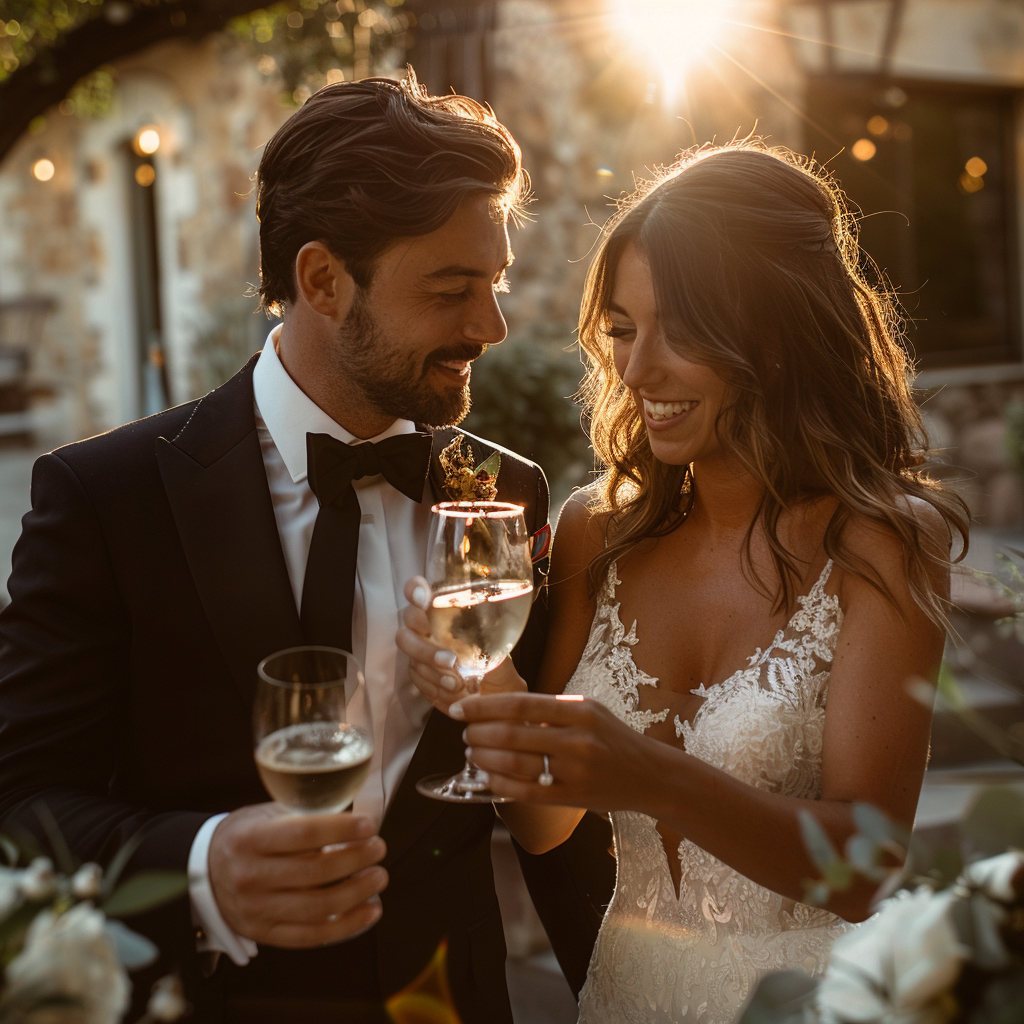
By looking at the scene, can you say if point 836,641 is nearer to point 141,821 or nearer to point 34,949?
point 141,821

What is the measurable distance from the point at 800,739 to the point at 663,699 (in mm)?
301

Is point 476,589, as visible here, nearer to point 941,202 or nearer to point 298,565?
point 298,565

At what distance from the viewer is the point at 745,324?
7.26 feet

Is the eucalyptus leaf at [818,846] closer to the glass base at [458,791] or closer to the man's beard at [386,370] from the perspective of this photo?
the glass base at [458,791]

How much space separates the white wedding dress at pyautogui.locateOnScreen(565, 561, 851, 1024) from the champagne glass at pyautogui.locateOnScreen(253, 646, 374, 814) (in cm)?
98

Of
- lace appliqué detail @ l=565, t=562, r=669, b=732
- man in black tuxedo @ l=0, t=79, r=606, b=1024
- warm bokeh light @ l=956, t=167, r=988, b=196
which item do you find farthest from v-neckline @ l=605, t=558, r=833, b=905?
warm bokeh light @ l=956, t=167, r=988, b=196

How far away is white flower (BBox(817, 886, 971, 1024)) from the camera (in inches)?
32.9

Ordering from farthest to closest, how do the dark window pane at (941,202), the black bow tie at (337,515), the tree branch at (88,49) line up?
1. the dark window pane at (941,202)
2. the tree branch at (88,49)
3. the black bow tie at (337,515)

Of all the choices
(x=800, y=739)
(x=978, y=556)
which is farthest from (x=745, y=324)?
(x=978, y=556)

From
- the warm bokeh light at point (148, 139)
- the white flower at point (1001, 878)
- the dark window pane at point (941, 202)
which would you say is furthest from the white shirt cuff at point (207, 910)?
the warm bokeh light at point (148, 139)

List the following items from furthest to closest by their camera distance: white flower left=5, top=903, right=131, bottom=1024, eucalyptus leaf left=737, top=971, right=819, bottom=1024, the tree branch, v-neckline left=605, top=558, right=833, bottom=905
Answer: the tree branch → v-neckline left=605, top=558, right=833, bottom=905 → eucalyptus leaf left=737, top=971, right=819, bottom=1024 → white flower left=5, top=903, right=131, bottom=1024

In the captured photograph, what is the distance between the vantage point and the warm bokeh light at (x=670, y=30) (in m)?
5.29

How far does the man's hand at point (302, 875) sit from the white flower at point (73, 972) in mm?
401

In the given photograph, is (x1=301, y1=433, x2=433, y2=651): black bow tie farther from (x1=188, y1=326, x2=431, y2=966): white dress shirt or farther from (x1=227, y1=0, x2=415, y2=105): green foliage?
(x1=227, y1=0, x2=415, y2=105): green foliage
